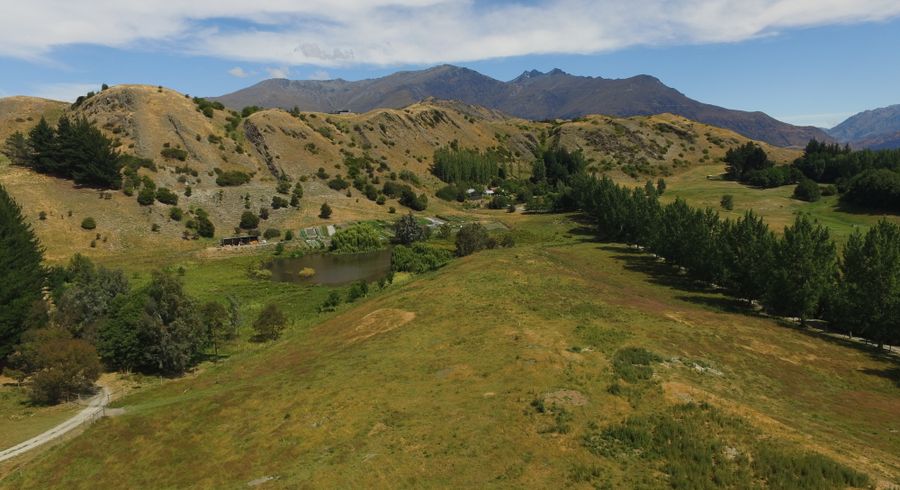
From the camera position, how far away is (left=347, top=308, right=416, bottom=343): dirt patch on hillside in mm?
47044

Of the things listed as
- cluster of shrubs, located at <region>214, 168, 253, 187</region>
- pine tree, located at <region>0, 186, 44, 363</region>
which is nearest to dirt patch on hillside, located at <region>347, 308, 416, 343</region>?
pine tree, located at <region>0, 186, 44, 363</region>

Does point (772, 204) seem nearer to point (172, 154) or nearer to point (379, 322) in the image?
point (379, 322)

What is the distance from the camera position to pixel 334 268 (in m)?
95.9

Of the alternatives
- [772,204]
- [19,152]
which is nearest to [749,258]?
[772,204]

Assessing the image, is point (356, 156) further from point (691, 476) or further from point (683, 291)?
point (691, 476)

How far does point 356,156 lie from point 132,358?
5307 inches

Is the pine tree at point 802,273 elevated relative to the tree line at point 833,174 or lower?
lower

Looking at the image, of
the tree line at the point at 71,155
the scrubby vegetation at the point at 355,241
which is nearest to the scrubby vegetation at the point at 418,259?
the scrubby vegetation at the point at 355,241

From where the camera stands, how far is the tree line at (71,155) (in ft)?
359

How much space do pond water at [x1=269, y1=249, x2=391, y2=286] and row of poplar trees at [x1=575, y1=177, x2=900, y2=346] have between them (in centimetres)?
5099

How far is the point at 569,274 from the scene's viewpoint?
206ft

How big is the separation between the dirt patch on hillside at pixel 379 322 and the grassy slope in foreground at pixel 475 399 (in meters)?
0.24

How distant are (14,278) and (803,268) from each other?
79.6 m

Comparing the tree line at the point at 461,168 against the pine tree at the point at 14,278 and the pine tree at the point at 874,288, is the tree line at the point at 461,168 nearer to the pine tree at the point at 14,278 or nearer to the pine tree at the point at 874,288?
the pine tree at the point at 14,278
